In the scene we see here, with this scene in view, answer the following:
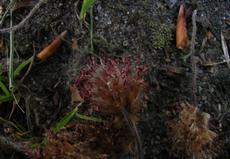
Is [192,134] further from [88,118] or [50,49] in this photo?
[50,49]

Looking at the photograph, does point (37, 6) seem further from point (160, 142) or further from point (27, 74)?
point (160, 142)

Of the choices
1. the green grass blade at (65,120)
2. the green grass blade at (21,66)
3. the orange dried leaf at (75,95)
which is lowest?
the green grass blade at (65,120)

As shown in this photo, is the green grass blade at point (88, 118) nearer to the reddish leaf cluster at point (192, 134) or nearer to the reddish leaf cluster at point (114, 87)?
the reddish leaf cluster at point (114, 87)

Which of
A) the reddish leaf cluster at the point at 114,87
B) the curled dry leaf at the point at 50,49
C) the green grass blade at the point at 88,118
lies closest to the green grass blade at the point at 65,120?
the green grass blade at the point at 88,118

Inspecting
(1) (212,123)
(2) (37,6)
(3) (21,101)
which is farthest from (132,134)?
(2) (37,6)

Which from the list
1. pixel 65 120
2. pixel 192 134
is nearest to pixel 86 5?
pixel 65 120

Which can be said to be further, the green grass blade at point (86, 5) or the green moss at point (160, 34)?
the green moss at point (160, 34)
